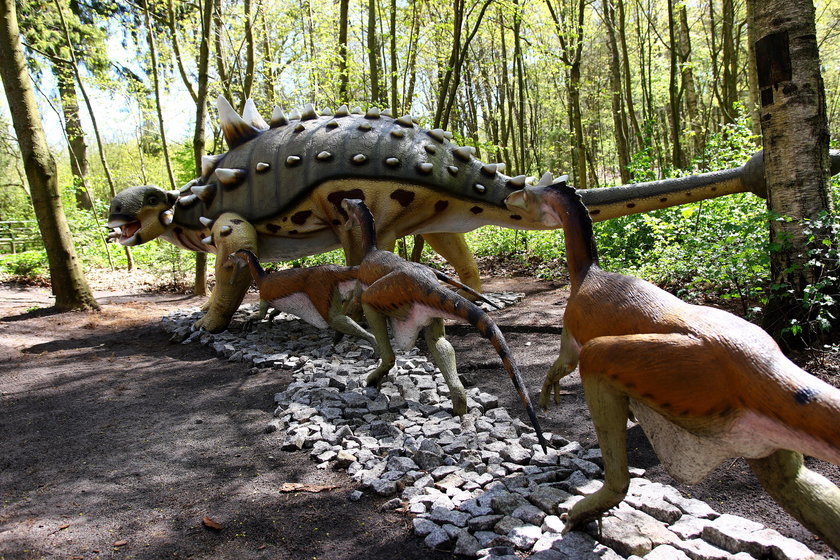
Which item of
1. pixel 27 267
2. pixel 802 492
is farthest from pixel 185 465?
pixel 27 267

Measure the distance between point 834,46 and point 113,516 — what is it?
27875 millimetres

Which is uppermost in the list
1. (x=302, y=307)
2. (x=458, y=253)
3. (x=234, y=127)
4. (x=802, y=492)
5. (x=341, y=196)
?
(x=234, y=127)

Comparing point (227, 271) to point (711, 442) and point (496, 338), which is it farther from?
point (711, 442)

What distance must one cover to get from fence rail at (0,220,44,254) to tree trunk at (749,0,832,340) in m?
17.2

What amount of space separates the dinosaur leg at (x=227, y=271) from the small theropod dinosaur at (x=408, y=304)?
1845mm

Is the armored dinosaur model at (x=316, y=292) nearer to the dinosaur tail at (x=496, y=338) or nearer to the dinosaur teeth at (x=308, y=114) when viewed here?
the dinosaur tail at (x=496, y=338)

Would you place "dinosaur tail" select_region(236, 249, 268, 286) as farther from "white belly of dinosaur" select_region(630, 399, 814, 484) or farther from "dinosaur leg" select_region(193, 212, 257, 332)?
"white belly of dinosaur" select_region(630, 399, 814, 484)

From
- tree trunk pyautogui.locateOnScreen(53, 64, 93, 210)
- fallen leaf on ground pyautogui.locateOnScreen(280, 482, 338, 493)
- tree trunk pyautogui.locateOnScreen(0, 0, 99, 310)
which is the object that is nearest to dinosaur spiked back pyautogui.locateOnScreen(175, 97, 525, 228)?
tree trunk pyautogui.locateOnScreen(0, 0, 99, 310)

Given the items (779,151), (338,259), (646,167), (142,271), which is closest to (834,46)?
(646,167)

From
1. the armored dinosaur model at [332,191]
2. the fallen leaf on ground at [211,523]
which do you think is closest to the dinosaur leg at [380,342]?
the fallen leaf on ground at [211,523]

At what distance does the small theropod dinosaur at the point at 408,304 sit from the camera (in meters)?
2.91

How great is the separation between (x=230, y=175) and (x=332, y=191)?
1.05 metres

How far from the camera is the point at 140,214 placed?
5.92 metres

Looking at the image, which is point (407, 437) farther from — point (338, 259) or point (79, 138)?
point (79, 138)
